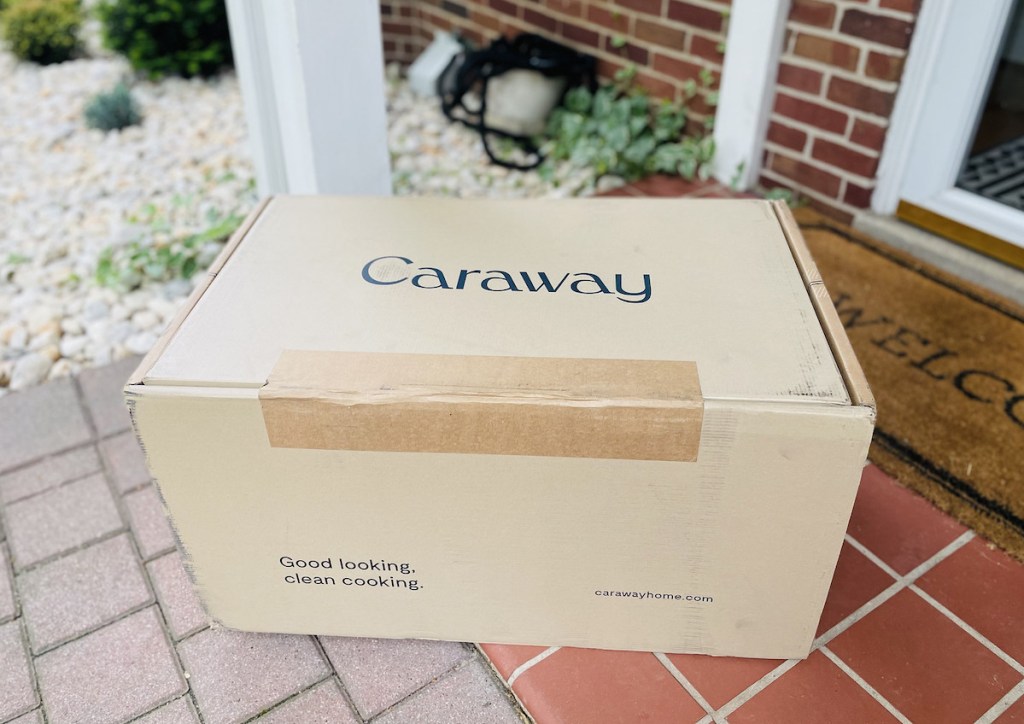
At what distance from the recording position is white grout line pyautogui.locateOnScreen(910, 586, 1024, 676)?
1.23m

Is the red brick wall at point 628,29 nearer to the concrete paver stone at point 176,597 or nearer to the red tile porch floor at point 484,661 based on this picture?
the red tile porch floor at point 484,661

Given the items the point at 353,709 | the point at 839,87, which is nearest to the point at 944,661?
the point at 353,709

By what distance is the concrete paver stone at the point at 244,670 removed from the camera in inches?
47.5

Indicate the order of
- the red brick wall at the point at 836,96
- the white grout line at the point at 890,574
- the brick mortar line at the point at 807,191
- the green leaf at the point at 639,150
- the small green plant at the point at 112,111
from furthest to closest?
the small green plant at the point at 112,111
the green leaf at the point at 639,150
the brick mortar line at the point at 807,191
the red brick wall at the point at 836,96
the white grout line at the point at 890,574

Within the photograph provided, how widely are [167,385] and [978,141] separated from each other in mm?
2518

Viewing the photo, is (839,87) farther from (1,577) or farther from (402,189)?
(1,577)

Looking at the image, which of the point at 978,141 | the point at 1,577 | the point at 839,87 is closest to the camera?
the point at 1,577

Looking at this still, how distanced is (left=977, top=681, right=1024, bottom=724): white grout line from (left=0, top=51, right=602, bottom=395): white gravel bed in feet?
5.93

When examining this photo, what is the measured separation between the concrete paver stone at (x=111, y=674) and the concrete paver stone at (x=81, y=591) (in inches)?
1.2

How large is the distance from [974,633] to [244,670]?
3.77 ft

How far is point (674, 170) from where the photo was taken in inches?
103

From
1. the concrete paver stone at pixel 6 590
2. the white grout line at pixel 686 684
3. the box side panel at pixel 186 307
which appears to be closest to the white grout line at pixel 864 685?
the white grout line at pixel 686 684

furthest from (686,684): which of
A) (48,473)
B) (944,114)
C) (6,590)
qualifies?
(944,114)

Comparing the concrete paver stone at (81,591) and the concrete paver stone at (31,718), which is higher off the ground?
the concrete paver stone at (81,591)
